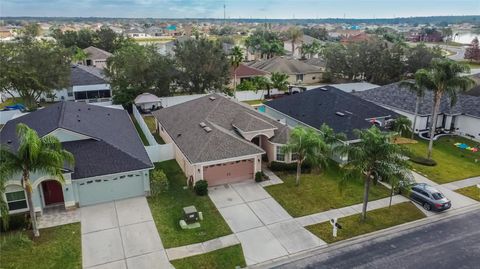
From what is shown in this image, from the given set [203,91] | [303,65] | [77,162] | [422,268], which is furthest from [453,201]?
[303,65]

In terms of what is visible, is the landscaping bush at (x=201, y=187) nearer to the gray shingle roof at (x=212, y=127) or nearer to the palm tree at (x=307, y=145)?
the gray shingle roof at (x=212, y=127)

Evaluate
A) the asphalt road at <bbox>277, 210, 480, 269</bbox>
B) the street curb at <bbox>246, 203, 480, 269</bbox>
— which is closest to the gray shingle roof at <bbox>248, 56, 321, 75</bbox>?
the street curb at <bbox>246, 203, 480, 269</bbox>

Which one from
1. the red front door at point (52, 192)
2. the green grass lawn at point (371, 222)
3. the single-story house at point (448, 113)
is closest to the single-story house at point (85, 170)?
the red front door at point (52, 192)

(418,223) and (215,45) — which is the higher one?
(215,45)

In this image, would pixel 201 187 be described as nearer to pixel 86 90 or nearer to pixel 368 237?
pixel 368 237

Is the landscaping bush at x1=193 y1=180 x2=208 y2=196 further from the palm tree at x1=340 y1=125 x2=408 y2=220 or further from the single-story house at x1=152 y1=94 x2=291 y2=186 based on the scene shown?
the palm tree at x1=340 y1=125 x2=408 y2=220

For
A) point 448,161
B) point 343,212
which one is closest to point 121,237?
point 343,212

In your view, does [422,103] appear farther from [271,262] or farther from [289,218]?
[271,262]
